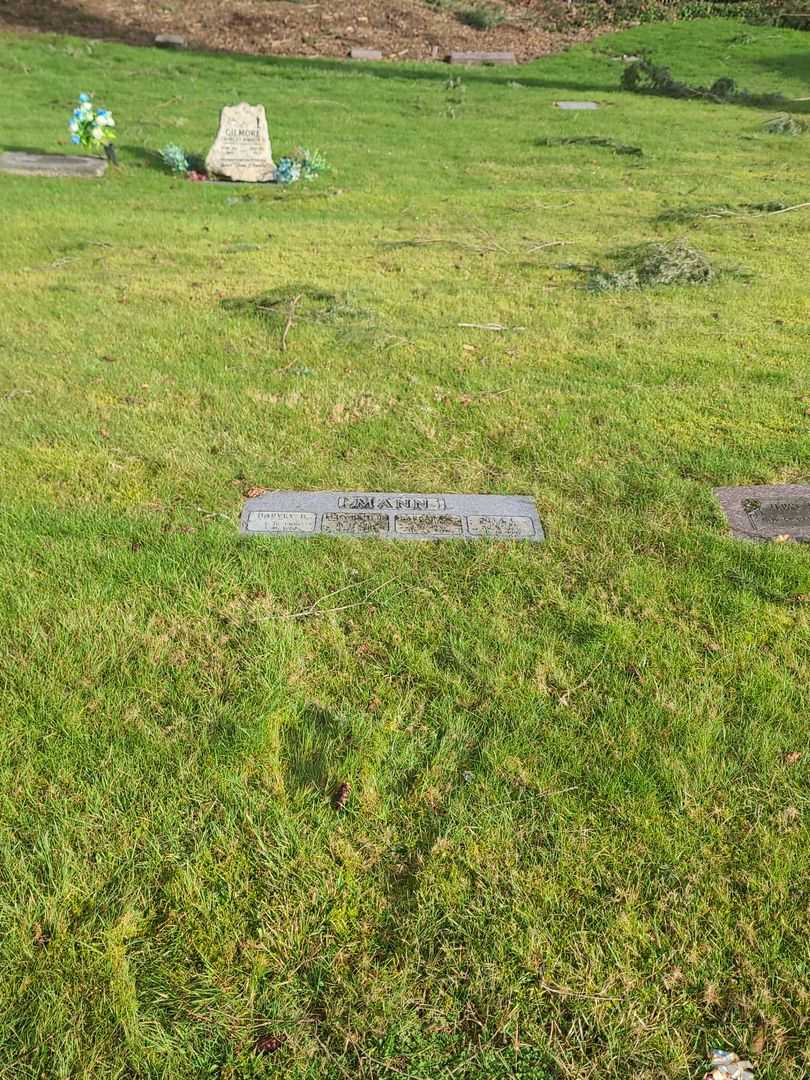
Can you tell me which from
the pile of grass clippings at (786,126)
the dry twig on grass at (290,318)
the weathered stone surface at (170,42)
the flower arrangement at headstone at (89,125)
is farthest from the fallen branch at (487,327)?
the weathered stone surface at (170,42)

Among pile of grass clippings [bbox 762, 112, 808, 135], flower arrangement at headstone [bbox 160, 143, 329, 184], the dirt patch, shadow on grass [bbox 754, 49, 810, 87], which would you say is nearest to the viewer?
flower arrangement at headstone [bbox 160, 143, 329, 184]

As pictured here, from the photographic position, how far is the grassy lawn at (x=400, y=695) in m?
1.97

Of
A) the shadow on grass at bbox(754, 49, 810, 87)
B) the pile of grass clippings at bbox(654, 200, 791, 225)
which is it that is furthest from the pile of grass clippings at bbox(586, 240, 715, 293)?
the shadow on grass at bbox(754, 49, 810, 87)

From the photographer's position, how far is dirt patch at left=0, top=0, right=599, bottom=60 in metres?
23.7

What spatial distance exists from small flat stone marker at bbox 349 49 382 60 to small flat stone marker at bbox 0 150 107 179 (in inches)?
565

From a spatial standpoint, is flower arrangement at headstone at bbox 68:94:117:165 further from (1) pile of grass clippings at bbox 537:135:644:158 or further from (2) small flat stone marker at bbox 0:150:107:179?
(1) pile of grass clippings at bbox 537:135:644:158

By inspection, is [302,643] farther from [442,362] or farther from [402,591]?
[442,362]

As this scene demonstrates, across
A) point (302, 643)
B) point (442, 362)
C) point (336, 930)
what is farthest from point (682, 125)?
point (336, 930)

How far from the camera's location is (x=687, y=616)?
10.8 ft

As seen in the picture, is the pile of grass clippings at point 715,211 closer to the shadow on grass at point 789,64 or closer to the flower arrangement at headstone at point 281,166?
the flower arrangement at headstone at point 281,166

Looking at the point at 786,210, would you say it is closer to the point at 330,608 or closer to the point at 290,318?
the point at 290,318

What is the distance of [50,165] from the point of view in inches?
459

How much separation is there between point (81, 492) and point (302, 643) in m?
1.81

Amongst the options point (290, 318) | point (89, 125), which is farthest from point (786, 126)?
point (290, 318)
